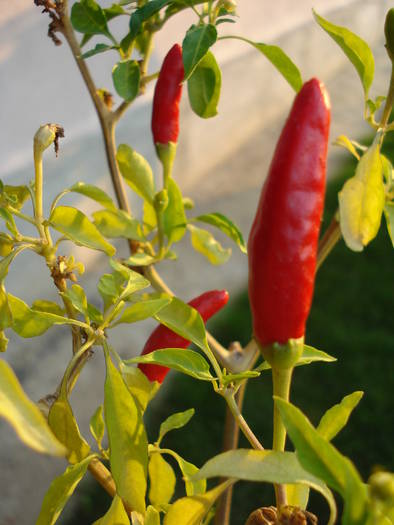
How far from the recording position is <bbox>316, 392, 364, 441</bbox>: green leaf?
50cm

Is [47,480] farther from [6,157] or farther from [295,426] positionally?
[295,426]

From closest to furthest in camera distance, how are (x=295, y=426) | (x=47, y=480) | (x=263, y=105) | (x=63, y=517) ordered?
(x=295, y=426) → (x=63, y=517) → (x=47, y=480) → (x=263, y=105)

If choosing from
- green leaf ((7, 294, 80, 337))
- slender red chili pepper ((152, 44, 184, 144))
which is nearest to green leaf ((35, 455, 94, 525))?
green leaf ((7, 294, 80, 337))

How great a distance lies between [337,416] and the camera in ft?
1.64

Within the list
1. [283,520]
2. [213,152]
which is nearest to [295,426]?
[283,520]

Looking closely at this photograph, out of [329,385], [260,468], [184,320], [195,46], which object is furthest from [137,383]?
[329,385]

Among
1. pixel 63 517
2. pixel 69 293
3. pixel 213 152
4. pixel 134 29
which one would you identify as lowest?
pixel 63 517

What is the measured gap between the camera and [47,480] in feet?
5.96

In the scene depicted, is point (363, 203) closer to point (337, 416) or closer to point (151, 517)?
point (337, 416)

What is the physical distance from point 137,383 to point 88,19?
1.16 feet

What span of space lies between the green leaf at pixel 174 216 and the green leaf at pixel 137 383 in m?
0.17

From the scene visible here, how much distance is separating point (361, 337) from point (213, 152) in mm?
1346

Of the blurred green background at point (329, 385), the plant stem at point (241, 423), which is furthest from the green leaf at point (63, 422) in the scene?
the blurred green background at point (329, 385)

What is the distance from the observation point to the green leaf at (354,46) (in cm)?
54
